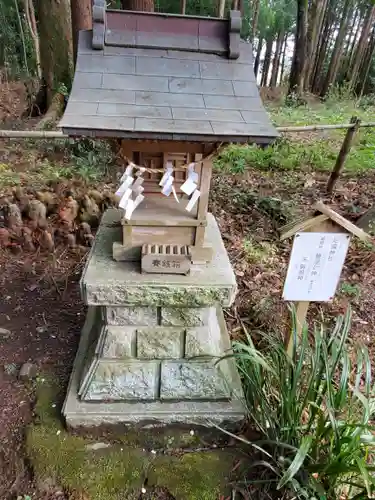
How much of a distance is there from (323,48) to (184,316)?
62.7 feet

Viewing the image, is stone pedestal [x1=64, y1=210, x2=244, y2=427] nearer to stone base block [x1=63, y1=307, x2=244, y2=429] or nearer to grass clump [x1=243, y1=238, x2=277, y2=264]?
stone base block [x1=63, y1=307, x2=244, y2=429]

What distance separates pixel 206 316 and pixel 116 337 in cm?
60

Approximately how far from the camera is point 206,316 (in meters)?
2.42

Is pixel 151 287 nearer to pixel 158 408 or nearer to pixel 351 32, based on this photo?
pixel 158 408

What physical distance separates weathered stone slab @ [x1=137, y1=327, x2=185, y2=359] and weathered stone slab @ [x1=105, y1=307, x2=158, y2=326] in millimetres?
56

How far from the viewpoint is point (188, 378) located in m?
2.49

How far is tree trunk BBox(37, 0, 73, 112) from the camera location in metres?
6.82

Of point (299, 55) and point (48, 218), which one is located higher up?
point (299, 55)

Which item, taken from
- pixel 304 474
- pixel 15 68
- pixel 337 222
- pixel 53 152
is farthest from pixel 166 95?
pixel 15 68

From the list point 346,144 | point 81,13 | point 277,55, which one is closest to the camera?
point 346,144

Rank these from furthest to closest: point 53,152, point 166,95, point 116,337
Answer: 1. point 53,152
2. point 116,337
3. point 166,95

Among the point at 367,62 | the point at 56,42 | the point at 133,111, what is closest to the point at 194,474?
the point at 133,111

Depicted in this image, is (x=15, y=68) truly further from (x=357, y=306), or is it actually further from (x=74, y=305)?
(x=357, y=306)

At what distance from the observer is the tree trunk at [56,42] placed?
6820 millimetres
